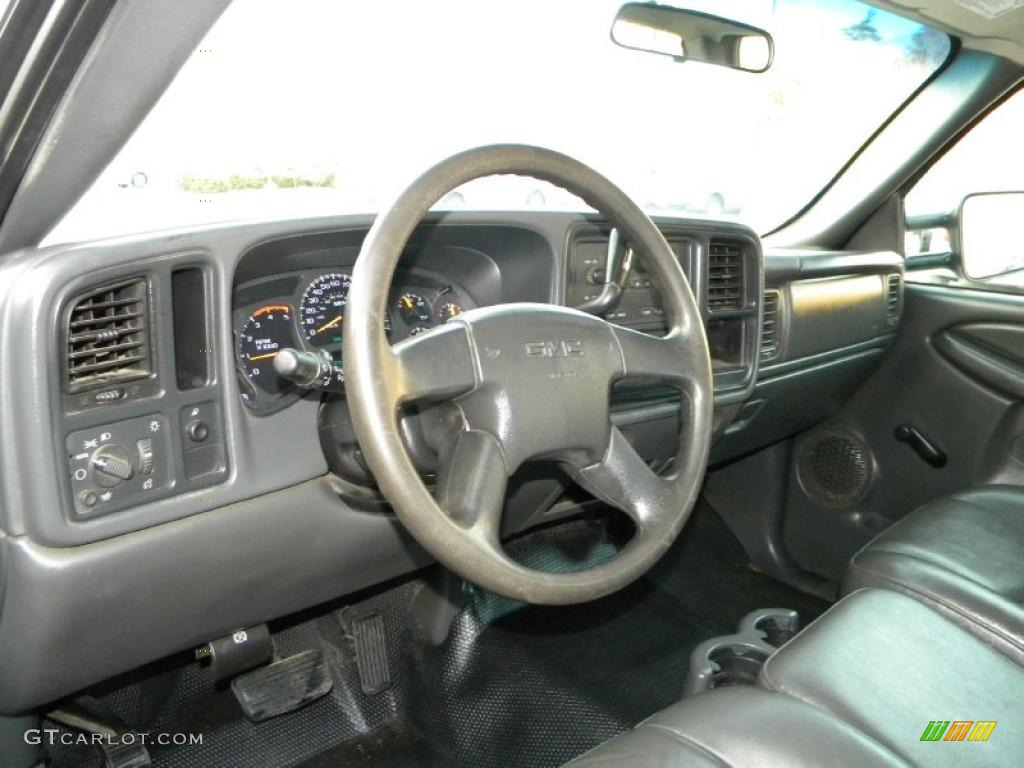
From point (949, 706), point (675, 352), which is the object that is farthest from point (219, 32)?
point (949, 706)

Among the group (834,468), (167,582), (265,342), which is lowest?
(834,468)

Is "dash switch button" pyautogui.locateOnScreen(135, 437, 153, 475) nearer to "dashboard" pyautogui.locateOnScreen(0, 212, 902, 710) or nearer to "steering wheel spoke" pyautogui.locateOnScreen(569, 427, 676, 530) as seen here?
"dashboard" pyautogui.locateOnScreen(0, 212, 902, 710)

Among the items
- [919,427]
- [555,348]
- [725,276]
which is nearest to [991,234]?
[919,427]

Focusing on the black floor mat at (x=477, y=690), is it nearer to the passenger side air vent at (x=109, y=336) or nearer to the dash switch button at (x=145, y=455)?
the dash switch button at (x=145, y=455)

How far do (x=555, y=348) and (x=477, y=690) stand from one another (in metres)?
1.30

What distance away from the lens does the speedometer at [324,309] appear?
1563 millimetres

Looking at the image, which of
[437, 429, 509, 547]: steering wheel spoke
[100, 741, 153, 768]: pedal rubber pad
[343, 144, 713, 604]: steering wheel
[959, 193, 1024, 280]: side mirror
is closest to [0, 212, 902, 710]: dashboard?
[343, 144, 713, 604]: steering wheel

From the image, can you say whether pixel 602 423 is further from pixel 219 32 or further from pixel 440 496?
pixel 219 32

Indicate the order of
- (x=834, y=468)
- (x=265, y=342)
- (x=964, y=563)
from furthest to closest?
(x=834, y=468), (x=964, y=563), (x=265, y=342)

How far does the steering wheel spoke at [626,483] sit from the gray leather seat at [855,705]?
0.29 meters

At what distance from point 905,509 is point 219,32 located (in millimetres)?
2413

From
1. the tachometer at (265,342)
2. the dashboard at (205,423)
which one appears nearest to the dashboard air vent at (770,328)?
the dashboard at (205,423)

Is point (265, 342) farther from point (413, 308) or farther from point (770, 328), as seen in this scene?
point (770, 328)

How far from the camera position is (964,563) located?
67.8 inches
